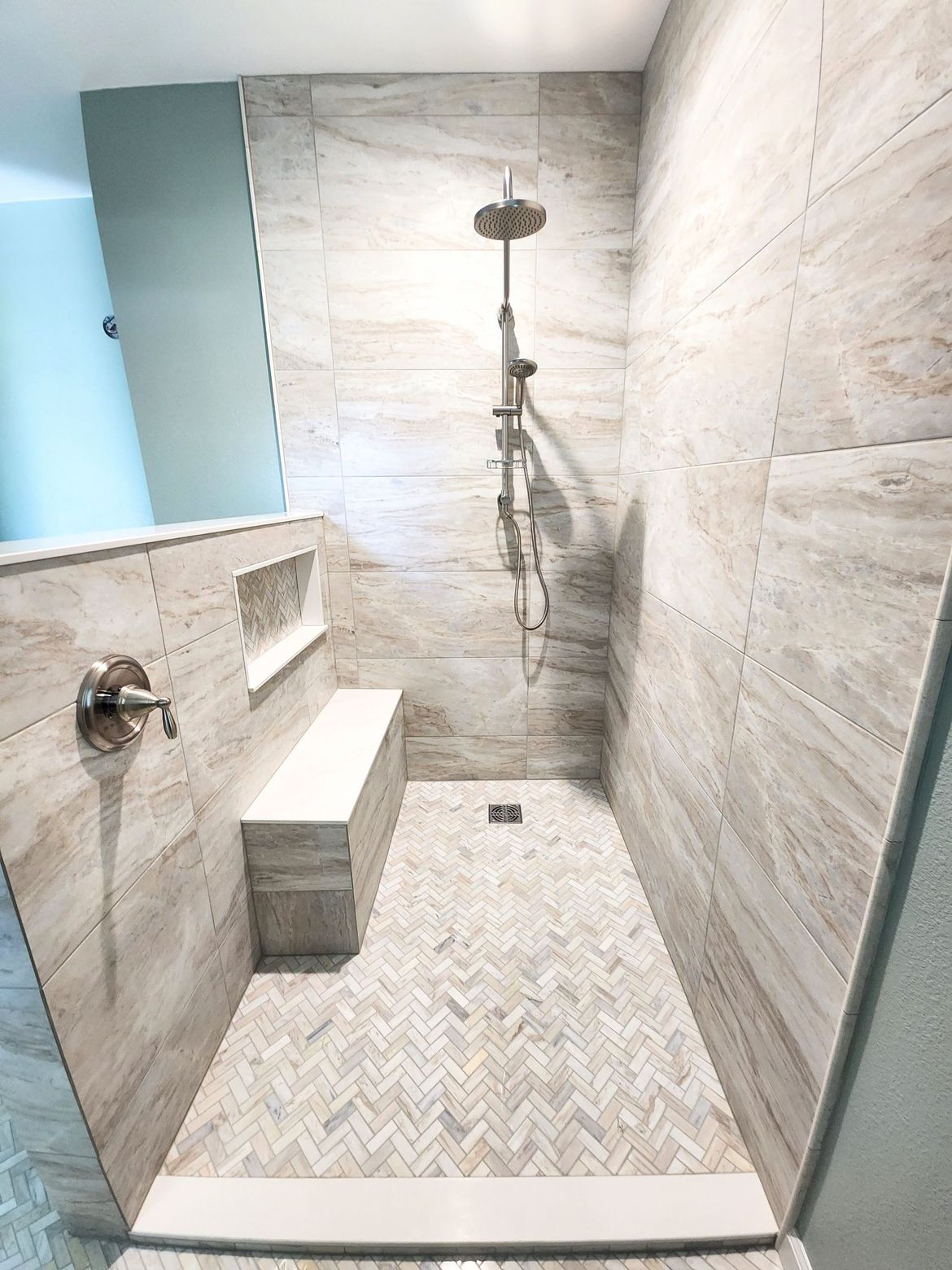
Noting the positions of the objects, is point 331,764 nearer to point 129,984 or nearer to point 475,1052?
point 129,984

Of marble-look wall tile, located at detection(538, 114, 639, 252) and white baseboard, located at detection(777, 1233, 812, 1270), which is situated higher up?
marble-look wall tile, located at detection(538, 114, 639, 252)

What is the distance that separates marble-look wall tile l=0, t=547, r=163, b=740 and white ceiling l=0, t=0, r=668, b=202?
1.64 meters

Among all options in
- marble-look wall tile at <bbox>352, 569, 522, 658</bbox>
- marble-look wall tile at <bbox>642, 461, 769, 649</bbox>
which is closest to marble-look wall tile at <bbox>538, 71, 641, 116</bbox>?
marble-look wall tile at <bbox>642, 461, 769, 649</bbox>

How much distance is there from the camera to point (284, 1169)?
89cm

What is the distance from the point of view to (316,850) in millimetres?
1218

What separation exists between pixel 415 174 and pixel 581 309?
71 cm

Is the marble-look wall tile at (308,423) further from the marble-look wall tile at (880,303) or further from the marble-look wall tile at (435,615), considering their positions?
the marble-look wall tile at (880,303)

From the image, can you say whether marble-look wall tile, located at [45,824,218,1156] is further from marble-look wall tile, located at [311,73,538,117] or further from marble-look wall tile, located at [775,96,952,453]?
marble-look wall tile, located at [311,73,538,117]

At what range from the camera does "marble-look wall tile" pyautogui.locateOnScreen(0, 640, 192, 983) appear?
604 mm

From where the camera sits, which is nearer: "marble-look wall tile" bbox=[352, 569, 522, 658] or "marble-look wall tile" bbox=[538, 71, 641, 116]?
"marble-look wall tile" bbox=[538, 71, 641, 116]

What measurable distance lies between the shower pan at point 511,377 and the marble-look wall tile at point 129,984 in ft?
4.57

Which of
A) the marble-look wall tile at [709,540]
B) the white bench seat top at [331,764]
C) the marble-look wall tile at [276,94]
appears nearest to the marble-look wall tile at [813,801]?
the marble-look wall tile at [709,540]

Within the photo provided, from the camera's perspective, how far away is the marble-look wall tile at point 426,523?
179 centimetres

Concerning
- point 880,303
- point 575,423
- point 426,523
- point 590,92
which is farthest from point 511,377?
point 880,303
